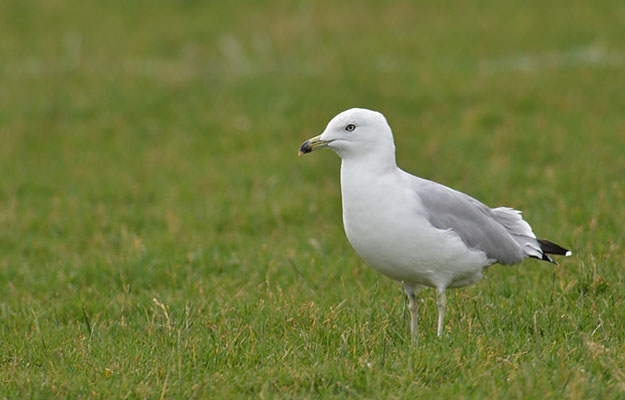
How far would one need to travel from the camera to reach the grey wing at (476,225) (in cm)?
534

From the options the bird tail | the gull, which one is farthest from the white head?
the bird tail

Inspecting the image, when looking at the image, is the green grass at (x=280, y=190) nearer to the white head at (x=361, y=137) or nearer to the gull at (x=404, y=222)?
the gull at (x=404, y=222)

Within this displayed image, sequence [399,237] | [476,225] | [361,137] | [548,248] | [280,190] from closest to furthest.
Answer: [399,237], [361,137], [476,225], [548,248], [280,190]

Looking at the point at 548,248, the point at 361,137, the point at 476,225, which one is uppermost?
the point at 361,137

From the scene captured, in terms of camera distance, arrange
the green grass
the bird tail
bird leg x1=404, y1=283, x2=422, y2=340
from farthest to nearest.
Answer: the bird tail, bird leg x1=404, y1=283, x2=422, y2=340, the green grass

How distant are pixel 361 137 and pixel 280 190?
417cm

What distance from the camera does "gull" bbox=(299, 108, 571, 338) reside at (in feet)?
16.8

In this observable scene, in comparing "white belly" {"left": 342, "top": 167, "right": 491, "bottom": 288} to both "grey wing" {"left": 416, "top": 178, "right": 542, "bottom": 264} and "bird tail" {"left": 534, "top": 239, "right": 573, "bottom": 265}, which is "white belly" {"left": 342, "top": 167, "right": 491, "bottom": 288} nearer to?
"grey wing" {"left": 416, "top": 178, "right": 542, "bottom": 264}

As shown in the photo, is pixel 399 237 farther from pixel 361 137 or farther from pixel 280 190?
pixel 280 190

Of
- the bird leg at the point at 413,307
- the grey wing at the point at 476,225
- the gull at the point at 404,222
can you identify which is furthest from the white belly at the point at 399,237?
the bird leg at the point at 413,307

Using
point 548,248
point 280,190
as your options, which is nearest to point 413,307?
point 548,248

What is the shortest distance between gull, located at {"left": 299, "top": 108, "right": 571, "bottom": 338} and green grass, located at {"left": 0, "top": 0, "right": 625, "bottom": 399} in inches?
13.7

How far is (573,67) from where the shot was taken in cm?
1341

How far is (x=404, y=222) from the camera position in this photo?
5.11 meters
